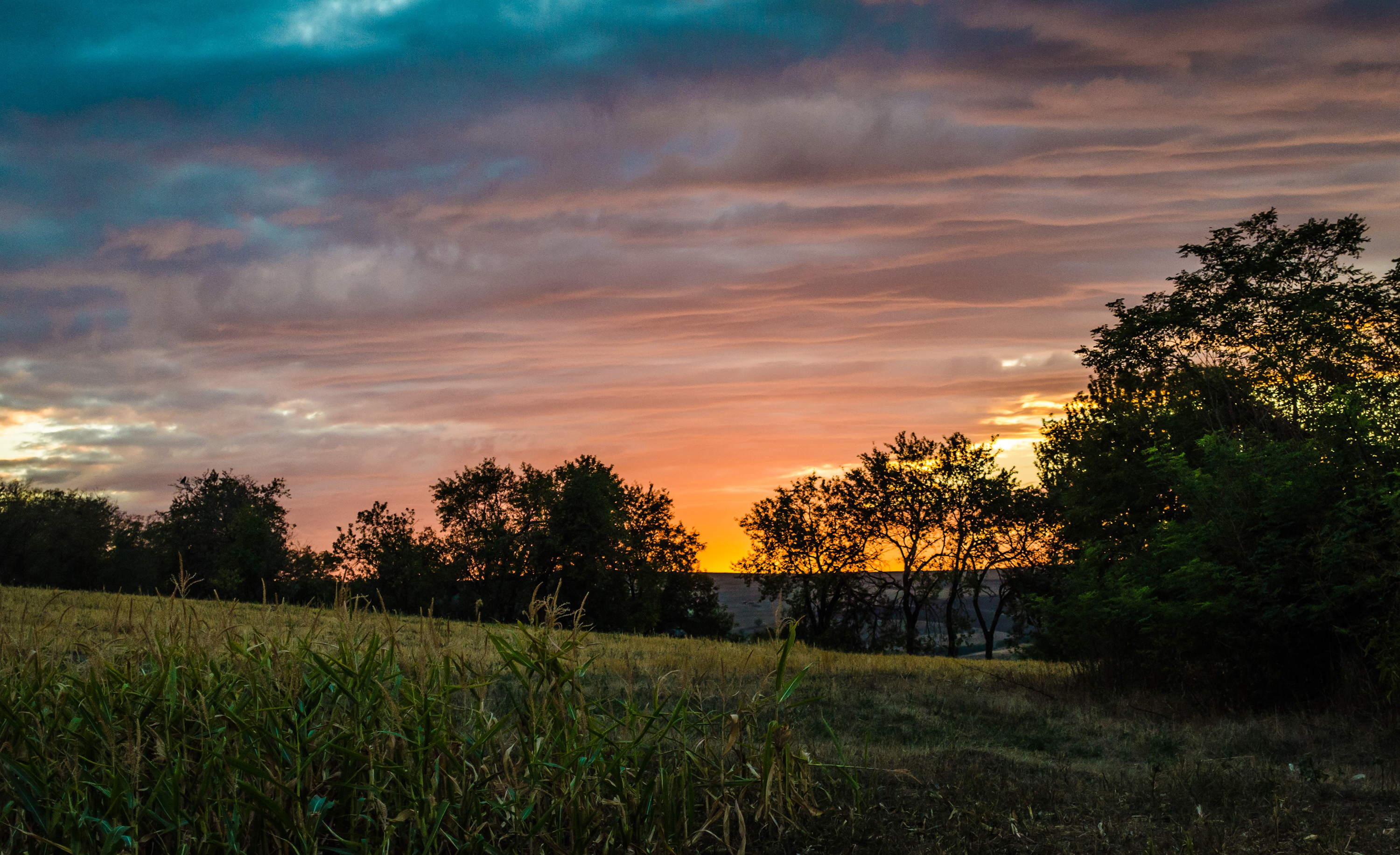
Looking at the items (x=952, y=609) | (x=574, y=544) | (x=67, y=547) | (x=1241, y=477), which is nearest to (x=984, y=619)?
(x=952, y=609)

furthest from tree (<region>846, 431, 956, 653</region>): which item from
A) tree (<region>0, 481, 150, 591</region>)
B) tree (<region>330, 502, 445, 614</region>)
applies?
tree (<region>0, 481, 150, 591</region>)

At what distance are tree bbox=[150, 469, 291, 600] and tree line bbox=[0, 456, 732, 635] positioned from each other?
0.37ft

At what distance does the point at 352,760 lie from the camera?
5.05 meters

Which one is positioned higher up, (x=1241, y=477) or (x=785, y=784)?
(x=1241, y=477)

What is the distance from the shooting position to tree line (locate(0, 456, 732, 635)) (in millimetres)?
49844

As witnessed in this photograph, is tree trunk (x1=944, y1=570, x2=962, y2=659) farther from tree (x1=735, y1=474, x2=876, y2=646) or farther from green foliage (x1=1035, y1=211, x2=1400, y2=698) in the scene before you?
green foliage (x1=1035, y1=211, x2=1400, y2=698)

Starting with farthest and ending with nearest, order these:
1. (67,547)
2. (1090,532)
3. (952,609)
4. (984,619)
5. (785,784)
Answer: (67,547)
(984,619)
(952,609)
(1090,532)
(785,784)

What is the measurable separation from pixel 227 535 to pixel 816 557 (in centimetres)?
3708

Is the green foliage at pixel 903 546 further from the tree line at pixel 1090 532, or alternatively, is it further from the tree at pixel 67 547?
the tree at pixel 67 547

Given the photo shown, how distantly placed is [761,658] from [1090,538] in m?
9.30

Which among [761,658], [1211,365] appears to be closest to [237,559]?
[761,658]

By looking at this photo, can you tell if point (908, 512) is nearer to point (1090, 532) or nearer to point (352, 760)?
point (1090, 532)

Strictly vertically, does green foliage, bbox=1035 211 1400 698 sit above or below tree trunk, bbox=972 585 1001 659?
above

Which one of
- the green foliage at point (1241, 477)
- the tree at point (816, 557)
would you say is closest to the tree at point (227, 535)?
the tree at point (816, 557)
